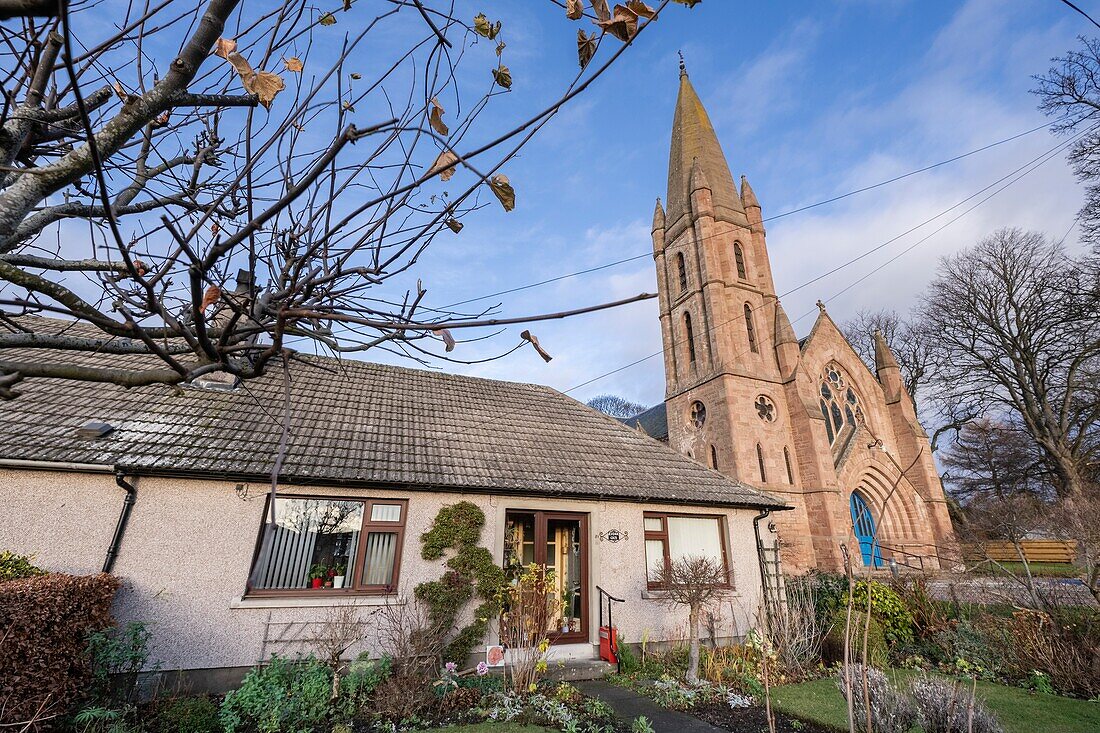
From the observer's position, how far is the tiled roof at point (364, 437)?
709 centimetres

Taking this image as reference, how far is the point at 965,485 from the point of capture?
3041 centimetres

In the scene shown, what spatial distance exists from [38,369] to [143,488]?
653 cm

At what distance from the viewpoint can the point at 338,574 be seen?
7.38 metres

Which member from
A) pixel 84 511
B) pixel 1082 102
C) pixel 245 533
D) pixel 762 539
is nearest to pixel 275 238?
pixel 245 533

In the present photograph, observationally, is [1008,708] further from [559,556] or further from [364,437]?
[364,437]

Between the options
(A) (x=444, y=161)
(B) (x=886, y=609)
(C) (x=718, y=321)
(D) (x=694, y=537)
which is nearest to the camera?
(A) (x=444, y=161)

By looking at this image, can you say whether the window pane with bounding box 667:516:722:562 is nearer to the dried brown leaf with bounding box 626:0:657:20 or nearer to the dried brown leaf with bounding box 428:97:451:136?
the dried brown leaf with bounding box 428:97:451:136

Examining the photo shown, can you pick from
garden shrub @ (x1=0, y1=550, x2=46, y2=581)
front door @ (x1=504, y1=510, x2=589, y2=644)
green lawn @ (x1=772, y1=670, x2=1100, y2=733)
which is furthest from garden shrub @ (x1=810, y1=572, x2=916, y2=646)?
garden shrub @ (x1=0, y1=550, x2=46, y2=581)

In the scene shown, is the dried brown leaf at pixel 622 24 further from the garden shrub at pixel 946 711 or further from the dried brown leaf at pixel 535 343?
the garden shrub at pixel 946 711

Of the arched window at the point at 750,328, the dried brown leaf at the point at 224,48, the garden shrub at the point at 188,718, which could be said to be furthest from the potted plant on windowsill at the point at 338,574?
the arched window at the point at 750,328

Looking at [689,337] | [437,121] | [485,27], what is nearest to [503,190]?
[437,121]

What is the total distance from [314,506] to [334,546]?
73 centimetres

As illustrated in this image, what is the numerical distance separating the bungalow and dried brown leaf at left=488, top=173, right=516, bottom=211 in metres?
→ 3.21

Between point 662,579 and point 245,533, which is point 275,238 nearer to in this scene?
point 245,533
